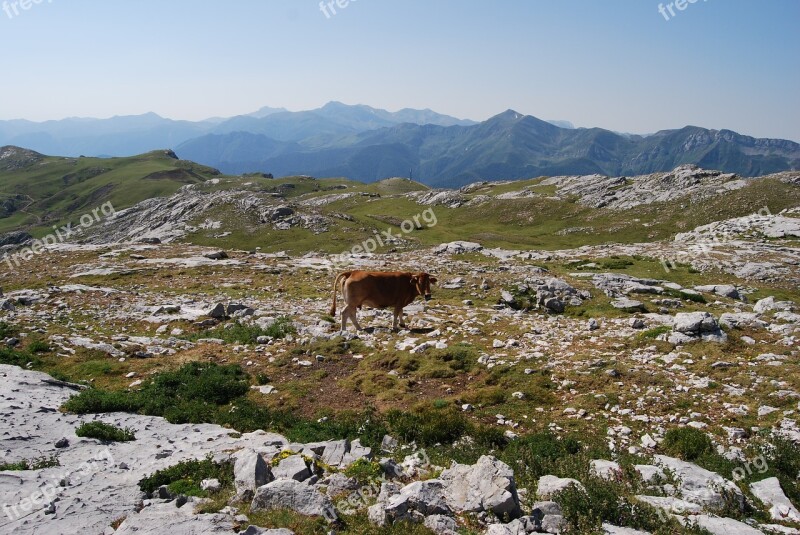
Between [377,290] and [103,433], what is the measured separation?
10521 millimetres

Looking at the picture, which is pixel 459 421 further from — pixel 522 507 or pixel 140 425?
pixel 140 425

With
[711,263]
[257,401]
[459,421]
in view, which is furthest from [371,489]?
[711,263]

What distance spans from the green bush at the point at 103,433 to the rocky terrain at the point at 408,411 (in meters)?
0.05

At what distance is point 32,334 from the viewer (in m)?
19.9

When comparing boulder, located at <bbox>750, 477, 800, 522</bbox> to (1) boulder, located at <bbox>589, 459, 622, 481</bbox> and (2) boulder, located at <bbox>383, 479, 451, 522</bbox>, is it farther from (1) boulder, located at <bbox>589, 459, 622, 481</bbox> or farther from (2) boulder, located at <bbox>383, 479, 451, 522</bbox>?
(2) boulder, located at <bbox>383, 479, 451, 522</bbox>

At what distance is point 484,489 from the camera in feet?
25.0

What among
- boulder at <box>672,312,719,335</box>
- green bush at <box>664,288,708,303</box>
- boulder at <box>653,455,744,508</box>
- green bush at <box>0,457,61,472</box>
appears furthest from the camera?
green bush at <box>664,288,708,303</box>

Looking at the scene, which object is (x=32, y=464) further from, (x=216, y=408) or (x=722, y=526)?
(x=722, y=526)

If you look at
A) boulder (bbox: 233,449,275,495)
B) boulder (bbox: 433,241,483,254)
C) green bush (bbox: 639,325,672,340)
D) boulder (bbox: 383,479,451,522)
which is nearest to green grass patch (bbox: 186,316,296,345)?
boulder (bbox: 233,449,275,495)

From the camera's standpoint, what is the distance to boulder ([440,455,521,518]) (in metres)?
7.27

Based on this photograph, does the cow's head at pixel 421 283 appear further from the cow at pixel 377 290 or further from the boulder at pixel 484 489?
the boulder at pixel 484 489

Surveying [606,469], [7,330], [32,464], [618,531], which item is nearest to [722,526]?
[618,531]

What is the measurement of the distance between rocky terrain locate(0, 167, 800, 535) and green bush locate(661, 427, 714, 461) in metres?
0.06

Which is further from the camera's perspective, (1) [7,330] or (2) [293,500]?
(1) [7,330]
